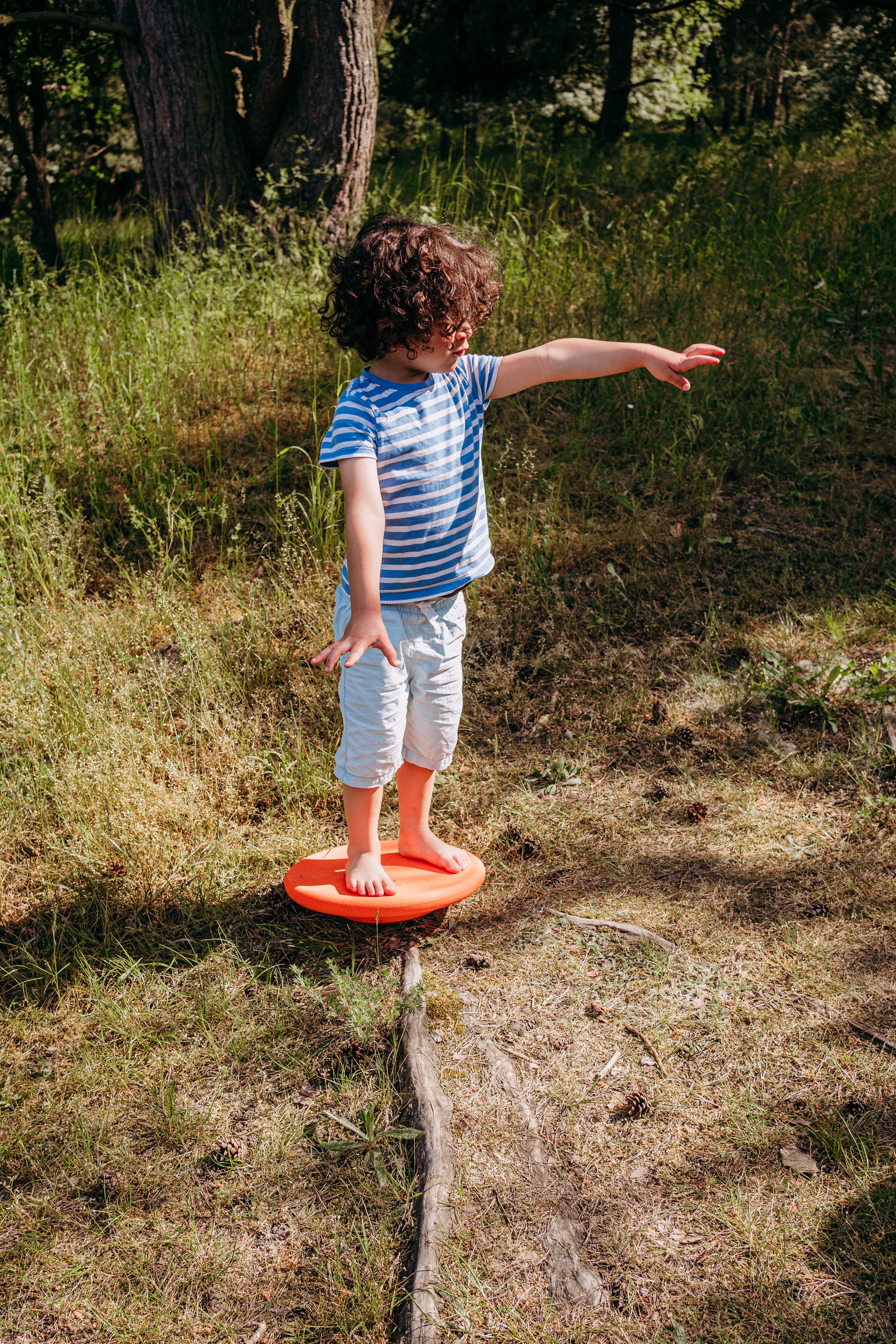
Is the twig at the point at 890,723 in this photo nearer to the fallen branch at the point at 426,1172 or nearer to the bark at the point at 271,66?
the fallen branch at the point at 426,1172

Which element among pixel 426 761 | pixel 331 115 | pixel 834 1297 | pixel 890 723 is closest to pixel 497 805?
pixel 426 761

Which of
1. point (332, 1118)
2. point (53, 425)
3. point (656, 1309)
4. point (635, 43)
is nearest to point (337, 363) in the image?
point (53, 425)

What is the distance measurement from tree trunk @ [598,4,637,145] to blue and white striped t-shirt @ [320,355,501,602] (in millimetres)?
8718

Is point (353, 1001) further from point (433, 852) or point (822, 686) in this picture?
point (822, 686)

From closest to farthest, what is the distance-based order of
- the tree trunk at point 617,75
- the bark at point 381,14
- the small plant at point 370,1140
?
1. the small plant at point 370,1140
2. the bark at point 381,14
3. the tree trunk at point 617,75

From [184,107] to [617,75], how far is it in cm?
654

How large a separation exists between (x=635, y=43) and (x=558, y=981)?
1235 centimetres

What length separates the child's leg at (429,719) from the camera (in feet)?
7.62

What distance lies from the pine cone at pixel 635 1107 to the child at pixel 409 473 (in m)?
0.77

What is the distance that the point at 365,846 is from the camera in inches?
97.1

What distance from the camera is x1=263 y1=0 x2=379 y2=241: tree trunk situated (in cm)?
483

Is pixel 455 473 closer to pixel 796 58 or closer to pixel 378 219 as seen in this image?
pixel 378 219

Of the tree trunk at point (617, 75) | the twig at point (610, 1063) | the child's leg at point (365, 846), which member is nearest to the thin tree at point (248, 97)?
the child's leg at point (365, 846)

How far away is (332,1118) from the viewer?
6.52 ft
